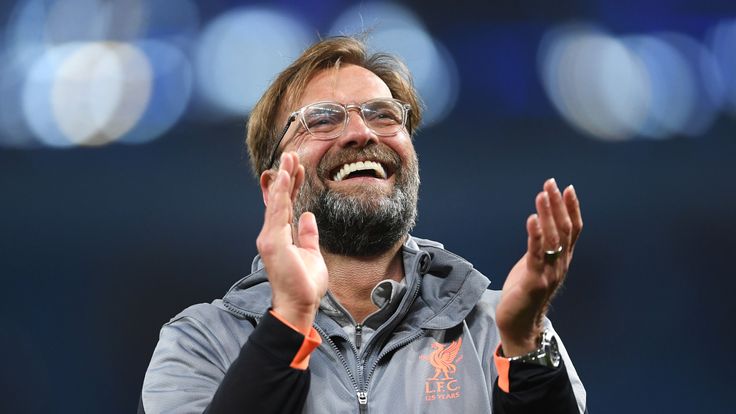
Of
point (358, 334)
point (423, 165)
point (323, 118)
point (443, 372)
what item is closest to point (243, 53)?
point (423, 165)

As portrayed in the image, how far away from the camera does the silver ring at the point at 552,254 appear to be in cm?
110

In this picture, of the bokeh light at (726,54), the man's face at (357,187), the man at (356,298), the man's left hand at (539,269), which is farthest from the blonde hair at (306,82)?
the bokeh light at (726,54)

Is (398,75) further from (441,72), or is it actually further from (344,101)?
(441,72)

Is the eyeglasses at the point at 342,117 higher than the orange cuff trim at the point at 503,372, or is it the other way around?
the eyeglasses at the point at 342,117

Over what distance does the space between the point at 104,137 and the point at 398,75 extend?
95 centimetres

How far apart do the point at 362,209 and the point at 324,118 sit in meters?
0.21

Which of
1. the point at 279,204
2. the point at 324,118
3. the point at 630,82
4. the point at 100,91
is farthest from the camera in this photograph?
the point at 630,82

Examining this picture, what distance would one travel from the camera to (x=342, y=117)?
1.61 metres

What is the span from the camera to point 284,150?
1677 mm

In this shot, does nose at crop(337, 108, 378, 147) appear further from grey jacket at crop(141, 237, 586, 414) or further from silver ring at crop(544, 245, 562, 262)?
silver ring at crop(544, 245, 562, 262)

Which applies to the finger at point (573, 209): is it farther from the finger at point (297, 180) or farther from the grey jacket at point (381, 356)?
the finger at point (297, 180)

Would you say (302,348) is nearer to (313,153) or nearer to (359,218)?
(359,218)

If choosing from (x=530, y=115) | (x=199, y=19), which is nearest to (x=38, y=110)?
(x=199, y=19)

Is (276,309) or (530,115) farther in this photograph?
(530,115)
